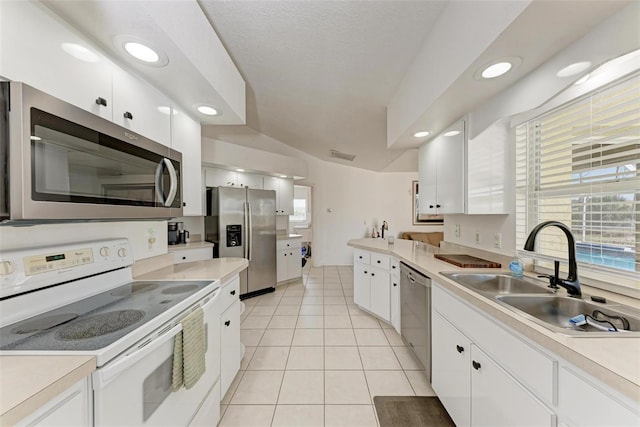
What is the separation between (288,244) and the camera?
15.1 feet

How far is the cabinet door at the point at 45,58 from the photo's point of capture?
2.84 ft

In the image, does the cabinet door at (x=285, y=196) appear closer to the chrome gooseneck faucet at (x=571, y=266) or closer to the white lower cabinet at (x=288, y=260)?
the white lower cabinet at (x=288, y=260)

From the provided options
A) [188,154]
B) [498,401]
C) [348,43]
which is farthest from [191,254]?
[498,401]

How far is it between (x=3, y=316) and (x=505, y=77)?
8.73 ft

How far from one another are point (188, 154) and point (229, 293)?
46.2 inches

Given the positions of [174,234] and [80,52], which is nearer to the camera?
[80,52]

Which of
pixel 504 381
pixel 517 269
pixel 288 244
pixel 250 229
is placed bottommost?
pixel 504 381

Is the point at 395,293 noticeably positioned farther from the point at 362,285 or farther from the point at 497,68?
the point at 497,68

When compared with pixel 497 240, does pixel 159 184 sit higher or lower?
higher

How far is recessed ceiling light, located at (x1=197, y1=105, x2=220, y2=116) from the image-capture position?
2031mm

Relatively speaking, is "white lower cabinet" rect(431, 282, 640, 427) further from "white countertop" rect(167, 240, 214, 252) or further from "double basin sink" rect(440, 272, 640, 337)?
"white countertop" rect(167, 240, 214, 252)

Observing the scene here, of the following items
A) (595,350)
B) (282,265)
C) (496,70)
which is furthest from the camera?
(282,265)

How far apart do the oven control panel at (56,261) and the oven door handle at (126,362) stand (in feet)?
1.83

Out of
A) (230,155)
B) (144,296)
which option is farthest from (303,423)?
(230,155)
